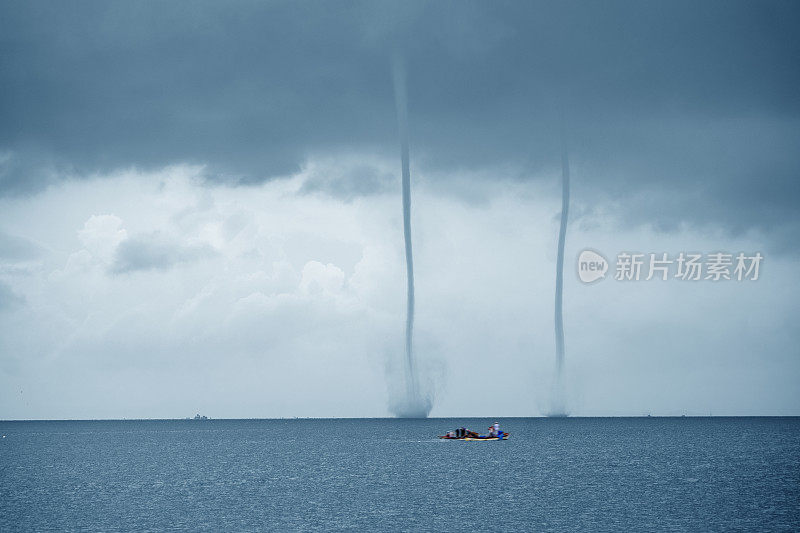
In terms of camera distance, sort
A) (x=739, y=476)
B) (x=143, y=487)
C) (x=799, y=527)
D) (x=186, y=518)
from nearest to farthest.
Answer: (x=799, y=527), (x=186, y=518), (x=143, y=487), (x=739, y=476)

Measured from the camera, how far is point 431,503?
8912cm

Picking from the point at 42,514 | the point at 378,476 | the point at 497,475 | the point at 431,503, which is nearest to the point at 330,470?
the point at 378,476

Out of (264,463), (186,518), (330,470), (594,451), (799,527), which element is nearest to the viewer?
(799,527)

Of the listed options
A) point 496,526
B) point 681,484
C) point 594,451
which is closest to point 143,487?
point 496,526

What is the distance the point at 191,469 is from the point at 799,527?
90.3 metres

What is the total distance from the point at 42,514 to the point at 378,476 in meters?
48.4

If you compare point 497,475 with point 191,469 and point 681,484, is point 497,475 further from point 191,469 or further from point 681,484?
point 191,469

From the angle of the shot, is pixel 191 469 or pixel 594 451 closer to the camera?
pixel 191 469

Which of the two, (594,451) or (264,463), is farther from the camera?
(594,451)

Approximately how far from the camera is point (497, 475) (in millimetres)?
122062

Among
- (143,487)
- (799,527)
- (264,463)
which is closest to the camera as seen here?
(799,527)

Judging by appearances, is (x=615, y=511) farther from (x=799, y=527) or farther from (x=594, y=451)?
(x=594, y=451)

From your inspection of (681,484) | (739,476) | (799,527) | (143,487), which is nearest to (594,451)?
(739,476)

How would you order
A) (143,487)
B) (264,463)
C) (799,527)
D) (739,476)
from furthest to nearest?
(264,463) → (739,476) → (143,487) → (799,527)
